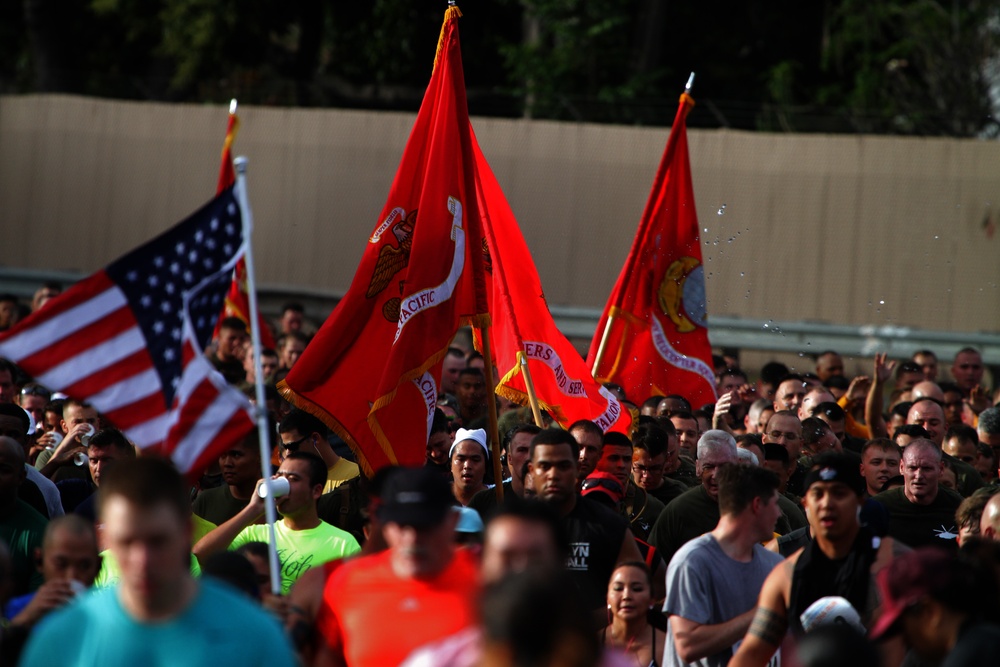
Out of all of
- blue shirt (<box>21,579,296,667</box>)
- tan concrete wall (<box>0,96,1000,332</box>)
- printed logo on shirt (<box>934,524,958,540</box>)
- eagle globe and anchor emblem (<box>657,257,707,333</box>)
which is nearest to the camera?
blue shirt (<box>21,579,296,667</box>)

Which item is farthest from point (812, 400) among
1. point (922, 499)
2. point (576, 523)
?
point (576, 523)

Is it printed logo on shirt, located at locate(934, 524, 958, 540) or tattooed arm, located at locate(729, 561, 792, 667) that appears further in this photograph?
printed logo on shirt, located at locate(934, 524, 958, 540)

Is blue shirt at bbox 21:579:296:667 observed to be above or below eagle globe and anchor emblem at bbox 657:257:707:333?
below

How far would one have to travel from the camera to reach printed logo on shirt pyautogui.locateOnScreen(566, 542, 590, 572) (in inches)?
280

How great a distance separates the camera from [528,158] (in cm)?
2067

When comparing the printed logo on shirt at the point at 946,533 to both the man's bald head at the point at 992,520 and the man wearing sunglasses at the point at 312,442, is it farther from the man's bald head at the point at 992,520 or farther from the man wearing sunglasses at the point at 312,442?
the man wearing sunglasses at the point at 312,442

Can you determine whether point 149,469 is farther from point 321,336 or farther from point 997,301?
point 997,301

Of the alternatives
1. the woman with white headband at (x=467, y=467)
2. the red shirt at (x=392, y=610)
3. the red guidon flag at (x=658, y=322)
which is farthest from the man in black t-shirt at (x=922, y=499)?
the red shirt at (x=392, y=610)

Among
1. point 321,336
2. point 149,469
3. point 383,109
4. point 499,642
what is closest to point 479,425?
point 321,336

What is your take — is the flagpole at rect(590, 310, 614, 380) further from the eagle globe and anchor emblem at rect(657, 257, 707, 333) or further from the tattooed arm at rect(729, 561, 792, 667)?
the tattooed arm at rect(729, 561, 792, 667)

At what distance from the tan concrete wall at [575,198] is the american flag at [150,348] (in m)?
13.8

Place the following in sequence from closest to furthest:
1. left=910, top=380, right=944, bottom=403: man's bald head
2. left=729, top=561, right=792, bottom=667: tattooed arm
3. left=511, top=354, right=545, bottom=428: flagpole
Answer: left=729, top=561, right=792, bottom=667: tattooed arm < left=511, top=354, right=545, bottom=428: flagpole < left=910, top=380, right=944, bottom=403: man's bald head

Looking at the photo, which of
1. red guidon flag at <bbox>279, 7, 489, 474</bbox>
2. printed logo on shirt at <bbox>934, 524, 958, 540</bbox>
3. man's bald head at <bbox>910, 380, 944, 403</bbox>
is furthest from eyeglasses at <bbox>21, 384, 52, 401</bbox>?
man's bald head at <bbox>910, 380, 944, 403</bbox>

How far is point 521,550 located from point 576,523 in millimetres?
2748
